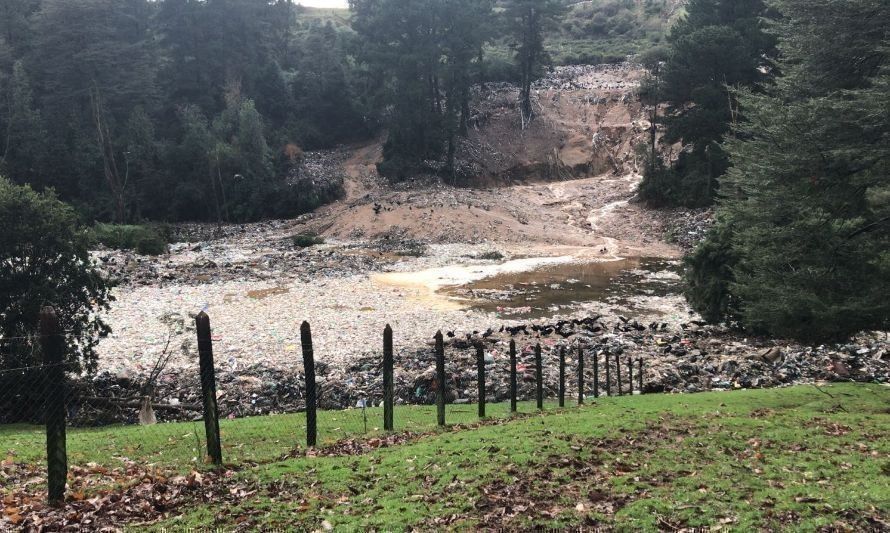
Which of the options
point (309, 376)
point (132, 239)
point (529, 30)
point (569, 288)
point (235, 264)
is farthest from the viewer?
point (529, 30)

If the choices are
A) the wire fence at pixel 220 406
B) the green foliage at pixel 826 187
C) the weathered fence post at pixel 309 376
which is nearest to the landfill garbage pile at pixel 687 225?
the wire fence at pixel 220 406

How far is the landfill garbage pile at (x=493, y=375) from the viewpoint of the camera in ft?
50.0

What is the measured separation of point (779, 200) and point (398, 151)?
50711mm

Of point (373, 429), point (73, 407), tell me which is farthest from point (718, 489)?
point (73, 407)

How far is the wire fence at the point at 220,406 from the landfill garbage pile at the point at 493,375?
0.05 meters

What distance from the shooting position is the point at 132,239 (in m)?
45.1

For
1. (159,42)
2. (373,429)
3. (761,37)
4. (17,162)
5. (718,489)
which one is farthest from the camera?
(159,42)

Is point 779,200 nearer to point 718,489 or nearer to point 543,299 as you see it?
point 718,489

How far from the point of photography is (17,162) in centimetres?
5366

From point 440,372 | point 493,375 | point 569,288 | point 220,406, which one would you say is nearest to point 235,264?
point 569,288

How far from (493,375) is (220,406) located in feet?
23.8

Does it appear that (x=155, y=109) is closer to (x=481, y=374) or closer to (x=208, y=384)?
(x=481, y=374)

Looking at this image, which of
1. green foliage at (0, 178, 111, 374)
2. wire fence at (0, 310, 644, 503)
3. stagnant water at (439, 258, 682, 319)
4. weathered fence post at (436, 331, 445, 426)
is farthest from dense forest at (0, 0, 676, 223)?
weathered fence post at (436, 331, 445, 426)

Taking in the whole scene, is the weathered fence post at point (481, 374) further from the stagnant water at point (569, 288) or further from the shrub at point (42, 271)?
the stagnant water at point (569, 288)
